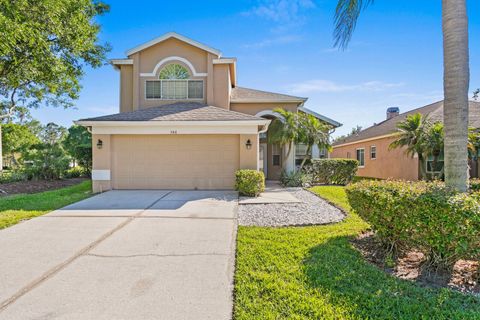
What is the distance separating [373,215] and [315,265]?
5.06ft

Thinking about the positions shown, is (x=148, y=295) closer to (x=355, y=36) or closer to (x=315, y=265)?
(x=315, y=265)

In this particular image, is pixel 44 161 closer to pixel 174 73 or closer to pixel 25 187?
pixel 25 187

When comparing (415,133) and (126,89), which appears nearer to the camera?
(415,133)

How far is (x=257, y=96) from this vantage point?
16891 millimetres

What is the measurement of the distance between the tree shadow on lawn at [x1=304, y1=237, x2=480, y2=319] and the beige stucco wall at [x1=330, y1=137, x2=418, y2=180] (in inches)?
589

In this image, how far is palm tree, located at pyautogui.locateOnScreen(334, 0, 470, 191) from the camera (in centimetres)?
430

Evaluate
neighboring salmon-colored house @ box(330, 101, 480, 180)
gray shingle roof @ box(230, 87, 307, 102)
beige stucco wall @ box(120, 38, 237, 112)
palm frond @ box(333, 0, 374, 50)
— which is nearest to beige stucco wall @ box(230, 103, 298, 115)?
gray shingle roof @ box(230, 87, 307, 102)

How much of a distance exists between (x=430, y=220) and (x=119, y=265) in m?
5.12

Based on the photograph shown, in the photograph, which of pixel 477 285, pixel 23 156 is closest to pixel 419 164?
pixel 477 285

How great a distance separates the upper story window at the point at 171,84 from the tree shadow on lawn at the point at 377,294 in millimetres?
13204

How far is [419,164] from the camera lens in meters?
15.5

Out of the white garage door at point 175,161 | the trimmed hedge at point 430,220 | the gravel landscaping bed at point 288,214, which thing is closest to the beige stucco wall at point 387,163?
the gravel landscaping bed at point 288,214

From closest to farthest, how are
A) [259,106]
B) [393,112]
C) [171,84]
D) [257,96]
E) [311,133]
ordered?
1. [311,133]
2. [171,84]
3. [259,106]
4. [257,96]
5. [393,112]

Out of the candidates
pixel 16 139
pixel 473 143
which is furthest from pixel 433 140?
pixel 16 139
